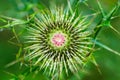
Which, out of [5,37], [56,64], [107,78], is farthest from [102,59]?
[56,64]

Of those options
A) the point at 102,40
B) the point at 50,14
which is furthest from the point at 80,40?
the point at 102,40

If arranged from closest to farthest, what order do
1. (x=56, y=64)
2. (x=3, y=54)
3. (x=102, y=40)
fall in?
(x=56, y=64)
(x=102, y=40)
(x=3, y=54)

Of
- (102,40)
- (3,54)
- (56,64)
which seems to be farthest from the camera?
(3,54)

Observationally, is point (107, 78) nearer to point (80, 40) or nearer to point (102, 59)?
point (102, 59)

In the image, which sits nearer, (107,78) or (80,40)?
(80,40)

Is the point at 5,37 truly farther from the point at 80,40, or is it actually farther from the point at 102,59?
the point at 80,40

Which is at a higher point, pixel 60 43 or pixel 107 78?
pixel 60 43

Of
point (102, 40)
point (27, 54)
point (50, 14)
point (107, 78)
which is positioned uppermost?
point (50, 14)
